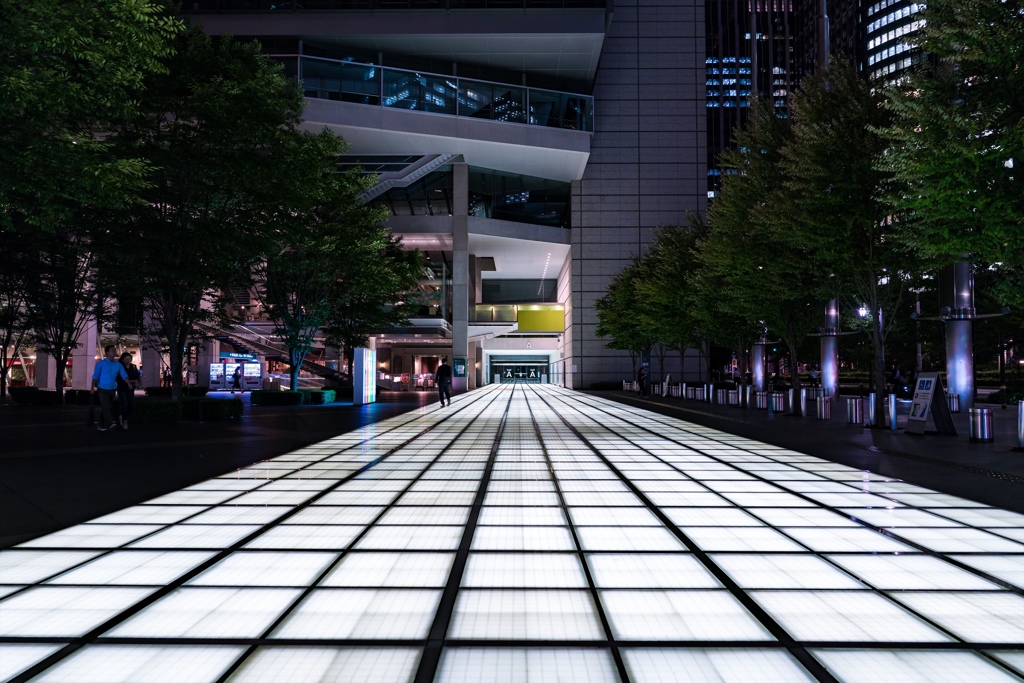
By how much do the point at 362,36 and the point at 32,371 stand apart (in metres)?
46.4

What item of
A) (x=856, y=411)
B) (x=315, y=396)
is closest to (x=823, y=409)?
(x=856, y=411)

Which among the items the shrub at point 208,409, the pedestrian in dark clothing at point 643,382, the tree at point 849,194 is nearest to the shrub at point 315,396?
the shrub at point 208,409

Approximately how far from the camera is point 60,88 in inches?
378

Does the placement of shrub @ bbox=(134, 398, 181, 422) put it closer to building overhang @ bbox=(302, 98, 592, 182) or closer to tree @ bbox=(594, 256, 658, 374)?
tree @ bbox=(594, 256, 658, 374)

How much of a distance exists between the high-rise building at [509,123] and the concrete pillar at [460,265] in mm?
104

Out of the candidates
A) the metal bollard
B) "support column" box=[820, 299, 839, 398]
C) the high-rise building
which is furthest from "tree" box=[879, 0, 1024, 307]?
the high-rise building

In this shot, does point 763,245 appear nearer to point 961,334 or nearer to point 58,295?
point 961,334

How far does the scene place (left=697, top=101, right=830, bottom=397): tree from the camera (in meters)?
17.4

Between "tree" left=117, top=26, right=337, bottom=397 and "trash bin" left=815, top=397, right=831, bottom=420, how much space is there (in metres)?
16.0

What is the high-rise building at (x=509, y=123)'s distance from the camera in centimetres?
4159

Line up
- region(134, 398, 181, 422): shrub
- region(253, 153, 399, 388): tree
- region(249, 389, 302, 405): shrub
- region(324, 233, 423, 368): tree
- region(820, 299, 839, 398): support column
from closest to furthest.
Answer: region(134, 398, 181, 422): shrub, region(253, 153, 399, 388): tree, region(324, 233, 423, 368): tree, region(249, 389, 302, 405): shrub, region(820, 299, 839, 398): support column

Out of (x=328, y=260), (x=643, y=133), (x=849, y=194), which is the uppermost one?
(x=643, y=133)

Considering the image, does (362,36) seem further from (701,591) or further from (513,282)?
(701,591)

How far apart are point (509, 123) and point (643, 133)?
12.3 metres
